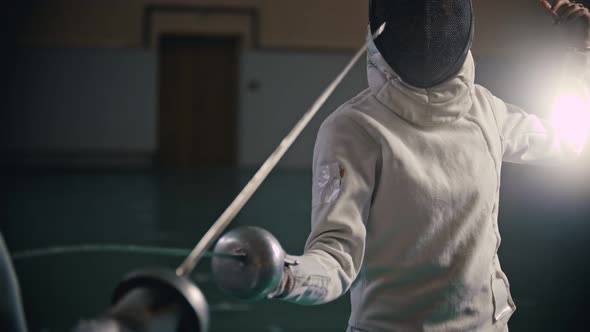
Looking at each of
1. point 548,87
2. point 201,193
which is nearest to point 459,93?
point 548,87

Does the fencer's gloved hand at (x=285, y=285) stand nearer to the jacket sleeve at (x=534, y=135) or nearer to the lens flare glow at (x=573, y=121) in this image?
the jacket sleeve at (x=534, y=135)

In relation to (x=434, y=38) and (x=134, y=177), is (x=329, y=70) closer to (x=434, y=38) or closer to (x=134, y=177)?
(x=134, y=177)

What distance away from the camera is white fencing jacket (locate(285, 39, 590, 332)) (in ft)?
3.11

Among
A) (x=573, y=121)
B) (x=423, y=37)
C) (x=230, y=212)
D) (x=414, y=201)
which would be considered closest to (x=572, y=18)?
(x=573, y=121)

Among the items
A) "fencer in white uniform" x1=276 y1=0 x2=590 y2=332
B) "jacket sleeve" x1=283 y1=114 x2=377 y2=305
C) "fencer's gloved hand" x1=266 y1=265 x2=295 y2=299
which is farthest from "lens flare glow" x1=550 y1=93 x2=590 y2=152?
"fencer's gloved hand" x1=266 y1=265 x2=295 y2=299

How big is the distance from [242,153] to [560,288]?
777 centimetres

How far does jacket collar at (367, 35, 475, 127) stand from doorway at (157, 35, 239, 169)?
405 inches

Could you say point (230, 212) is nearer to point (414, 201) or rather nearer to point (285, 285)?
point (285, 285)

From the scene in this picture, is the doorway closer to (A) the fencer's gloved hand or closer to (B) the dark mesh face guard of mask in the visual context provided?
(B) the dark mesh face guard of mask

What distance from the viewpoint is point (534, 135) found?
114 centimetres

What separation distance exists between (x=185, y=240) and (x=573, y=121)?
389 centimetres

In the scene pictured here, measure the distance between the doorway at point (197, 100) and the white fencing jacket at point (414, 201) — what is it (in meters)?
10.3

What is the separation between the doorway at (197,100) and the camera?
438 inches

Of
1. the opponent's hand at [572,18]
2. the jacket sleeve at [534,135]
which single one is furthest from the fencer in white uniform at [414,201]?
the opponent's hand at [572,18]
